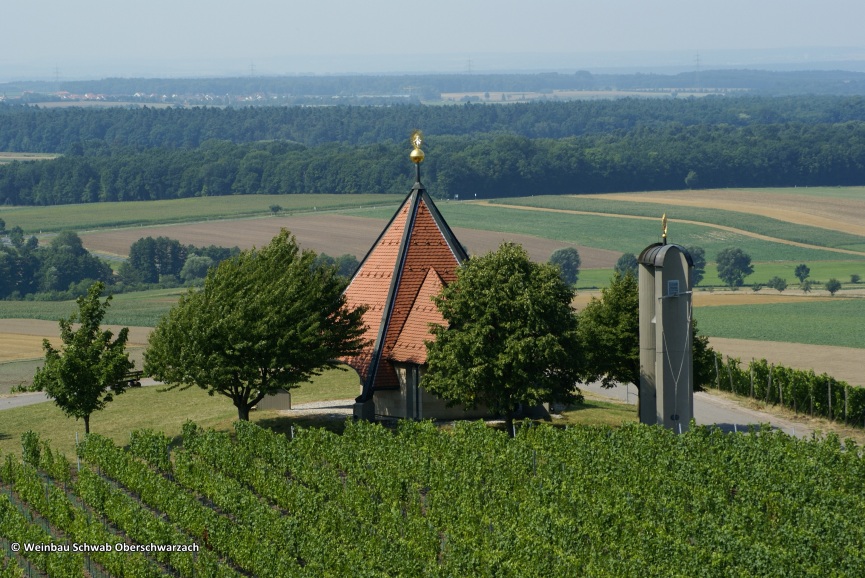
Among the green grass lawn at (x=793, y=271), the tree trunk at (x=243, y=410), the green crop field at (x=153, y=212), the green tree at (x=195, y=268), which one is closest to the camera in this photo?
the tree trunk at (x=243, y=410)

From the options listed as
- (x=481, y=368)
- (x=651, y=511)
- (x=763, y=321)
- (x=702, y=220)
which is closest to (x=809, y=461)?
(x=651, y=511)

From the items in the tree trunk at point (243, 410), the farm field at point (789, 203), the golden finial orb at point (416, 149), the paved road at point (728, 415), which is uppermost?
the golden finial orb at point (416, 149)

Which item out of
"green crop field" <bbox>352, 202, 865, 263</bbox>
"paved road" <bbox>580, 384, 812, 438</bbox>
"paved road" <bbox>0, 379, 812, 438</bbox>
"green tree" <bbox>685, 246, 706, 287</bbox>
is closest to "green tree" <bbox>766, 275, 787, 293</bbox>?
"green tree" <bbox>685, 246, 706, 287</bbox>

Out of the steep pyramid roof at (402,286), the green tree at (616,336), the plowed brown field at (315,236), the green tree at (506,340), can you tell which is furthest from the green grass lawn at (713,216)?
the green tree at (506,340)

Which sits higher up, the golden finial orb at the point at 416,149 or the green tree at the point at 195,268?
the golden finial orb at the point at 416,149

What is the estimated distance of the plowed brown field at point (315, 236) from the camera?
14188 centimetres

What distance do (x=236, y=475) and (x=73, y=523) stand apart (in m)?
6.88

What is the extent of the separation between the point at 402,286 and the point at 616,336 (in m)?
8.52

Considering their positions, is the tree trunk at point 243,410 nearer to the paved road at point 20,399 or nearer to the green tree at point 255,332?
the green tree at point 255,332

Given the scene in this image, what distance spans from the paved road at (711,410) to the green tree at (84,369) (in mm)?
8559

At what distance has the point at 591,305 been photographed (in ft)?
176

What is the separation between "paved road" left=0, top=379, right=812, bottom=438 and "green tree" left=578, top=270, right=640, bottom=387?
4.44m

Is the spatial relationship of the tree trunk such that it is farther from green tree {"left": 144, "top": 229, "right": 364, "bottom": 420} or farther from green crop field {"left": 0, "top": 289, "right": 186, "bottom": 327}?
green crop field {"left": 0, "top": 289, "right": 186, "bottom": 327}

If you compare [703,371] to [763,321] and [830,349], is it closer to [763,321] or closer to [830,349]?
[830,349]
